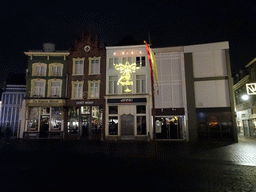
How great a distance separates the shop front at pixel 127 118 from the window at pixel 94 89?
6.64 feet

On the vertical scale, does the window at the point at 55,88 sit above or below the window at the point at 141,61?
below

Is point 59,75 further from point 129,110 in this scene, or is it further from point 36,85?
point 129,110

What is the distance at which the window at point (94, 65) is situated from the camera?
24375 millimetres

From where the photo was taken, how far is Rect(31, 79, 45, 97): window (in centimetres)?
2428

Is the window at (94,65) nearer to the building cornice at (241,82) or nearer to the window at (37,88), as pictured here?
the window at (37,88)

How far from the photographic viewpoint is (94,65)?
24.6 meters

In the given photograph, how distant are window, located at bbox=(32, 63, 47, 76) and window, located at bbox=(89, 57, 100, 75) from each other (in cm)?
610

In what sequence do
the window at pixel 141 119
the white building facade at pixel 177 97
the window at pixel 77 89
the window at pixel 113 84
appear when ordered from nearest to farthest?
the white building facade at pixel 177 97 < the window at pixel 141 119 < the window at pixel 113 84 < the window at pixel 77 89

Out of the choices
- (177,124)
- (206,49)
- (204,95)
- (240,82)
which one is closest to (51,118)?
(177,124)

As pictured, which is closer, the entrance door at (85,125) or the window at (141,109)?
the window at (141,109)

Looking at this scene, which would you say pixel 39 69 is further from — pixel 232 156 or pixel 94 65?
pixel 232 156

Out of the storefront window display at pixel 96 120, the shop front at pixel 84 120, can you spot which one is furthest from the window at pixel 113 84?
the storefront window display at pixel 96 120

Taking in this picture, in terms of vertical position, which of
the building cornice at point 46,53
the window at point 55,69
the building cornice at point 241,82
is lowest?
the building cornice at point 241,82

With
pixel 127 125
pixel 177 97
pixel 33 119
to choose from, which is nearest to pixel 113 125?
pixel 127 125
